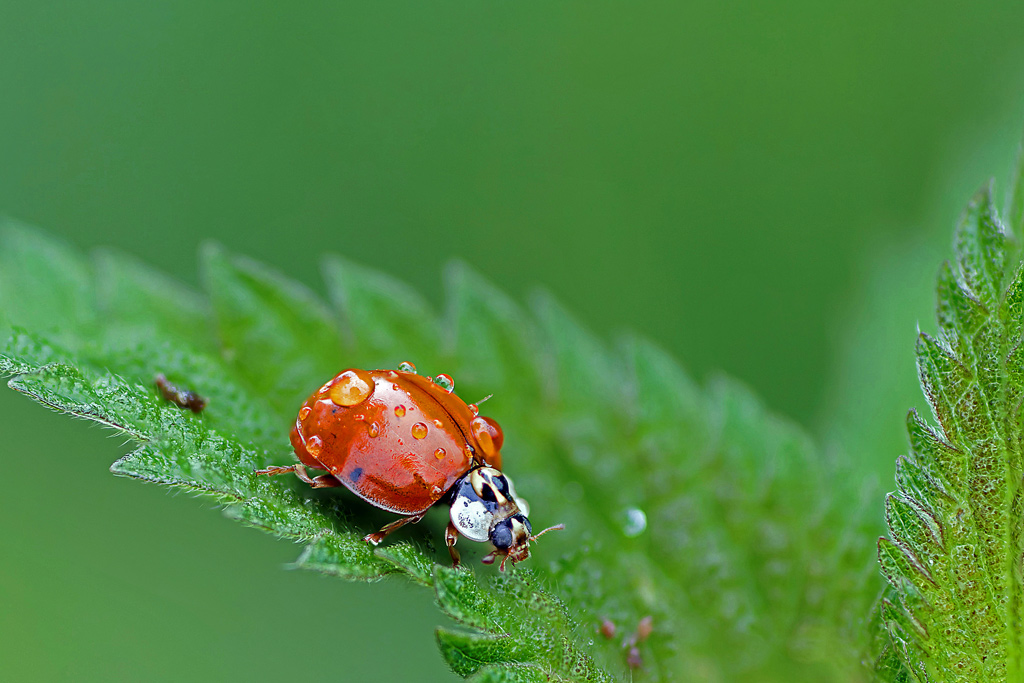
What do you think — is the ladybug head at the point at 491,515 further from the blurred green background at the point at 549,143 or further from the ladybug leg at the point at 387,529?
the blurred green background at the point at 549,143

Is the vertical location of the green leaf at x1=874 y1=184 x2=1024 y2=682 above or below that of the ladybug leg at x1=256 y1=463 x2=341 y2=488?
above

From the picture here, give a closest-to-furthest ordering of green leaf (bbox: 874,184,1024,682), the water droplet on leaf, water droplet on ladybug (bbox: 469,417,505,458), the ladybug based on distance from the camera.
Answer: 1. green leaf (bbox: 874,184,1024,682)
2. the ladybug
3. water droplet on ladybug (bbox: 469,417,505,458)
4. the water droplet on leaf

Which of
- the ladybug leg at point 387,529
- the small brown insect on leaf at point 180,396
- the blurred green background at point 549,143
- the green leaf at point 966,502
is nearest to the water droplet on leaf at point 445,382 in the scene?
the ladybug leg at point 387,529

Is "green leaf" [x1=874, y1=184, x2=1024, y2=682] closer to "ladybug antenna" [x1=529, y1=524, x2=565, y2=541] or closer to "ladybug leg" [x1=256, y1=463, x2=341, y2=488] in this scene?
"ladybug antenna" [x1=529, y1=524, x2=565, y2=541]

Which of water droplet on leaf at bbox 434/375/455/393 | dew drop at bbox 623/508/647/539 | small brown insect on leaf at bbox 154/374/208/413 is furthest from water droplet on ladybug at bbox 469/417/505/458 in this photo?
small brown insect on leaf at bbox 154/374/208/413

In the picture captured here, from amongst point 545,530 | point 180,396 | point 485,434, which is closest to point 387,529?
point 485,434

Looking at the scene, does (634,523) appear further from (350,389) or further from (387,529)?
(350,389)
